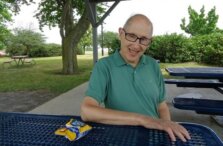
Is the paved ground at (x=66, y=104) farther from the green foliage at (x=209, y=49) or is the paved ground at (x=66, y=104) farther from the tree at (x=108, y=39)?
the tree at (x=108, y=39)

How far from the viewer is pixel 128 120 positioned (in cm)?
183

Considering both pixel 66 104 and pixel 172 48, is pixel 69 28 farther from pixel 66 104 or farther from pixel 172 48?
pixel 66 104

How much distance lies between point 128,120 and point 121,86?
38 cm

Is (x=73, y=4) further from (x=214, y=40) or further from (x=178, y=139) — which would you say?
(x=178, y=139)

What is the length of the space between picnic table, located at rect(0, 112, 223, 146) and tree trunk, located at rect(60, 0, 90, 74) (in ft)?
40.0

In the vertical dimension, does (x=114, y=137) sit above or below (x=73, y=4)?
below

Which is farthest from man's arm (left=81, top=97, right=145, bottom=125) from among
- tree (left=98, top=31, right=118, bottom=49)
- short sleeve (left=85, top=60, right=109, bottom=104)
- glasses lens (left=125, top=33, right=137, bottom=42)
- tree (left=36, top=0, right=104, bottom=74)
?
tree (left=98, top=31, right=118, bottom=49)

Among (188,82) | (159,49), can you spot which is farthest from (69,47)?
(188,82)

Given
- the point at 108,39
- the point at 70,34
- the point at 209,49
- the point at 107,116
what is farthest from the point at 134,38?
the point at 108,39

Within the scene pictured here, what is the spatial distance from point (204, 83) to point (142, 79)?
154 inches

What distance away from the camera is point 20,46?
3497 cm

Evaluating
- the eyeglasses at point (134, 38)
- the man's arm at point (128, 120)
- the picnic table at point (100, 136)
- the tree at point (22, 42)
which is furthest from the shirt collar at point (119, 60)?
the tree at point (22, 42)

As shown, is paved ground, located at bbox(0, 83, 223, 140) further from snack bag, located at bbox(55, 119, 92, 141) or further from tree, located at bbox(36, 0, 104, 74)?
tree, located at bbox(36, 0, 104, 74)

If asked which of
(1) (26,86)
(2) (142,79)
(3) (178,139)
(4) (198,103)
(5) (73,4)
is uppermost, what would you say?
(5) (73,4)
